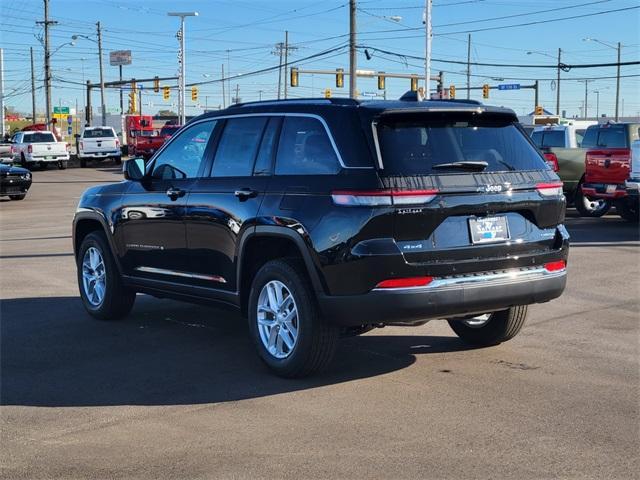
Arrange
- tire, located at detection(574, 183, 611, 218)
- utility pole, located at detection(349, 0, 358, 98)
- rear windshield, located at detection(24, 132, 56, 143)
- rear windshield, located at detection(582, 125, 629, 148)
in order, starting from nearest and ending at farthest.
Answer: rear windshield, located at detection(582, 125, 629, 148) → tire, located at detection(574, 183, 611, 218) → utility pole, located at detection(349, 0, 358, 98) → rear windshield, located at detection(24, 132, 56, 143)

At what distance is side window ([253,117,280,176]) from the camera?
6465 mm

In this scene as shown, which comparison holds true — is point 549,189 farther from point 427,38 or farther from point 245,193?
point 427,38

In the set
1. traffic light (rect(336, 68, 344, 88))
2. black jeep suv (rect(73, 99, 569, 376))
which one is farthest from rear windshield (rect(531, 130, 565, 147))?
traffic light (rect(336, 68, 344, 88))

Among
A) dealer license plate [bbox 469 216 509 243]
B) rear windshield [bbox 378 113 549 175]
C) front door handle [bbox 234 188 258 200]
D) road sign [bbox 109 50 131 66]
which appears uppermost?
road sign [bbox 109 50 131 66]

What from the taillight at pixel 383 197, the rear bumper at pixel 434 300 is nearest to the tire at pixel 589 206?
the rear bumper at pixel 434 300

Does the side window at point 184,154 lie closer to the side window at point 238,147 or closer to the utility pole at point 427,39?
the side window at point 238,147

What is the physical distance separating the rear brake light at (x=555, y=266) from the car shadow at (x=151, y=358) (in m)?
1.19

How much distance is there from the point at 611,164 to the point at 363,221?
43.7ft

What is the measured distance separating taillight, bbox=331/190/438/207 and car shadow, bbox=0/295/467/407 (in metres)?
1.33

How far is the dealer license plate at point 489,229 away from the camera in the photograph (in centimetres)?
588

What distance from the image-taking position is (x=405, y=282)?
562 centimetres

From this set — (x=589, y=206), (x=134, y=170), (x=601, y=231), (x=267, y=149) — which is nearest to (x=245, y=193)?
(x=267, y=149)

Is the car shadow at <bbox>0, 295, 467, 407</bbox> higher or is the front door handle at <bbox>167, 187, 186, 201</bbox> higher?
the front door handle at <bbox>167, 187, 186, 201</bbox>

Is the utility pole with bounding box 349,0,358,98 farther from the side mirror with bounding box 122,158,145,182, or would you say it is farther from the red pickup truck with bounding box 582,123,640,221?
the side mirror with bounding box 122,158,145,182
